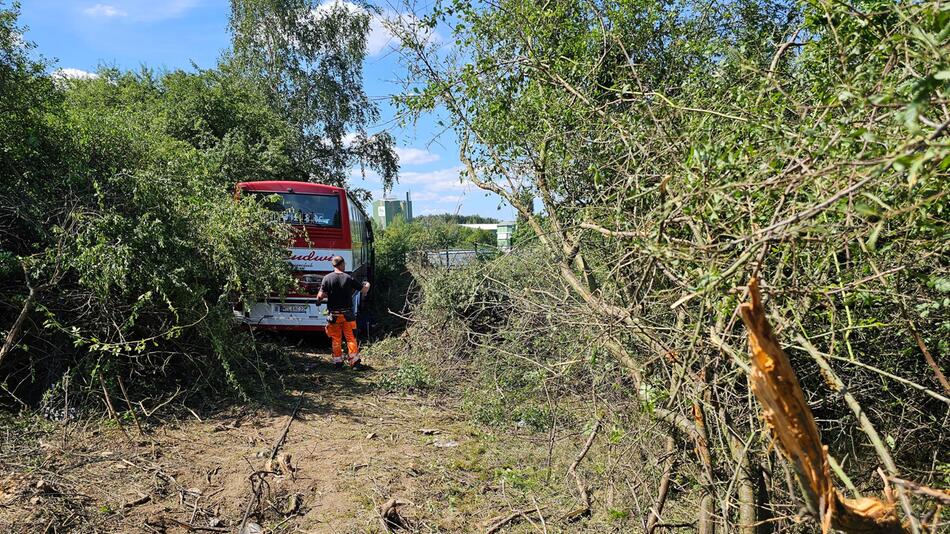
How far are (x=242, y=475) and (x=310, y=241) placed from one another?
614cm

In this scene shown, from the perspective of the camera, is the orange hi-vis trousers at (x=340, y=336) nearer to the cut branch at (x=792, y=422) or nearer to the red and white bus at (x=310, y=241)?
the red and white bus at (x=310, y=241)

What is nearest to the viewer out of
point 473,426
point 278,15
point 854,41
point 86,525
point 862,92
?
point 862,92

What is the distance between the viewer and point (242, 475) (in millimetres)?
5199

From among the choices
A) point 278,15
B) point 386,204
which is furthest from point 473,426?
point 386,204

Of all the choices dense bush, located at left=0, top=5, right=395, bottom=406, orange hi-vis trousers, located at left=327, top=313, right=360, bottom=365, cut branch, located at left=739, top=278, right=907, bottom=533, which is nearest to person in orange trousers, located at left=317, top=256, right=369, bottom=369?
orange hi-vis trousers, located at left=327, top=313, right=360, bottom=365

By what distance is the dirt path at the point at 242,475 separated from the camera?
14.1 feet

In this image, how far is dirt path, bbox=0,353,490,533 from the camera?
14.1 feet

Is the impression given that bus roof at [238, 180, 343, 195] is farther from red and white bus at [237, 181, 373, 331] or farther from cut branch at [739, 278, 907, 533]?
cut branch at [739, 278, 907, 533]

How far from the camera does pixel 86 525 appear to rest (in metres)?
4.06

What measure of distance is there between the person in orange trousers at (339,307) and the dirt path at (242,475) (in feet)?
7.37

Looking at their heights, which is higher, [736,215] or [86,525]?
[736,215]

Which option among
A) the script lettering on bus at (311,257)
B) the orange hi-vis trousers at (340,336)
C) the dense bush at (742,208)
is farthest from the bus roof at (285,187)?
the dense bush at (742,208)

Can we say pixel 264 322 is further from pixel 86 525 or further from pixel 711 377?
pixel 711 377

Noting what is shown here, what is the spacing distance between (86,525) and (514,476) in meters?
3.22
